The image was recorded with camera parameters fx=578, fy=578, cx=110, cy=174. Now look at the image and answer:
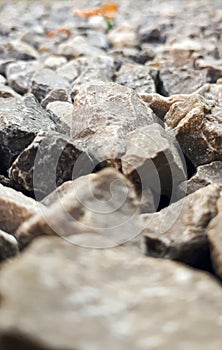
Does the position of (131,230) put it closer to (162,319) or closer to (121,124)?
(162,319)

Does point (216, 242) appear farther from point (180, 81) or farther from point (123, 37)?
point (123, 37)

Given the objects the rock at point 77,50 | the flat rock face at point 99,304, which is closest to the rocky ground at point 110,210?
the flat rock face at point 99,304

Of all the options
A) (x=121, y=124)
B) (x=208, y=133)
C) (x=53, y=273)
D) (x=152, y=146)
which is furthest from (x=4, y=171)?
(x=53, y=273)

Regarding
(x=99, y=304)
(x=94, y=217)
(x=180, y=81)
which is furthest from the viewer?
(x=180, y=81)

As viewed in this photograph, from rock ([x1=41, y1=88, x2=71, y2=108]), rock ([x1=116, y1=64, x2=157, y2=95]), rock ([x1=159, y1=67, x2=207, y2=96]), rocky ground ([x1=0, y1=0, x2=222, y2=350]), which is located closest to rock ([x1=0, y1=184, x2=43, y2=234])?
rocky ground ([x1=0, y1=0, x2=222, y2=350])

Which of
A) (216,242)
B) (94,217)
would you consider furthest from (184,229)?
(94,217)

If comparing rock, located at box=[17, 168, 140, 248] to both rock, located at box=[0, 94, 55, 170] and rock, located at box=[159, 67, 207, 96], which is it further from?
rock, located at box=[159, 67, 207, 96]

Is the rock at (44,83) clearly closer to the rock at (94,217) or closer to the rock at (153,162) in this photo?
the rock at (153,162)
